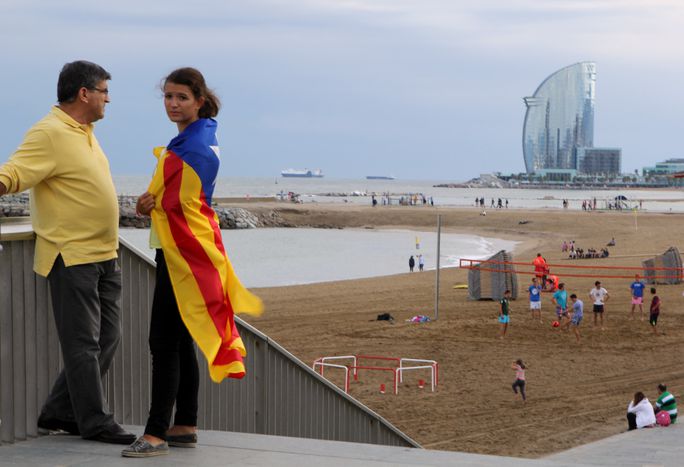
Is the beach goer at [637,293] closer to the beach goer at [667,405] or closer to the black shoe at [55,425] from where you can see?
the beach goer at [667,405]

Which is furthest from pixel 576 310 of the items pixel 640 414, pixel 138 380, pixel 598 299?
pixel 138 380

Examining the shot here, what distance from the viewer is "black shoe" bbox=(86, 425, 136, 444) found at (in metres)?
4.51

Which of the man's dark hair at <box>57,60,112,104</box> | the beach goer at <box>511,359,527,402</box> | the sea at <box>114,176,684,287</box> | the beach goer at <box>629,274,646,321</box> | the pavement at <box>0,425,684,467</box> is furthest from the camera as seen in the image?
the sea at <box>114,176,684,287</box>

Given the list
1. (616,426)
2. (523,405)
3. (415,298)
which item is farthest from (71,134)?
(415,298)

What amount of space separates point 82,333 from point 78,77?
1.13m

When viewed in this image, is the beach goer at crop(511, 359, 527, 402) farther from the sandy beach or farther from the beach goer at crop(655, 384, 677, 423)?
the beach goer at crop(655, 384, 677, 423)

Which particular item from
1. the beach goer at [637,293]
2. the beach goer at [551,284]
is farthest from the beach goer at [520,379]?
the beach goer at [551,284]

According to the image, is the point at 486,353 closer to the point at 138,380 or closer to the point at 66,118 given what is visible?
the point at 138,380

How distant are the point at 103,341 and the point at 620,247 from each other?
48.1 m

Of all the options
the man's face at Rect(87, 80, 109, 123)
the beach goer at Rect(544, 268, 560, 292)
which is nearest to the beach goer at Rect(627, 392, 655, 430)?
the man's face at Rect(87, 80, 109, 123)

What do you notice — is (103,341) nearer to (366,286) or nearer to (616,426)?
(616,426)

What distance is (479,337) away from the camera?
67.3 ft

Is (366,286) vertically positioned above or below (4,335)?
below

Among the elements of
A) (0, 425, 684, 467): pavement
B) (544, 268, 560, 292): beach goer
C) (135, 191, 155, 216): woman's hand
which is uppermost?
(135, 191, 155, 216): woman's hand
